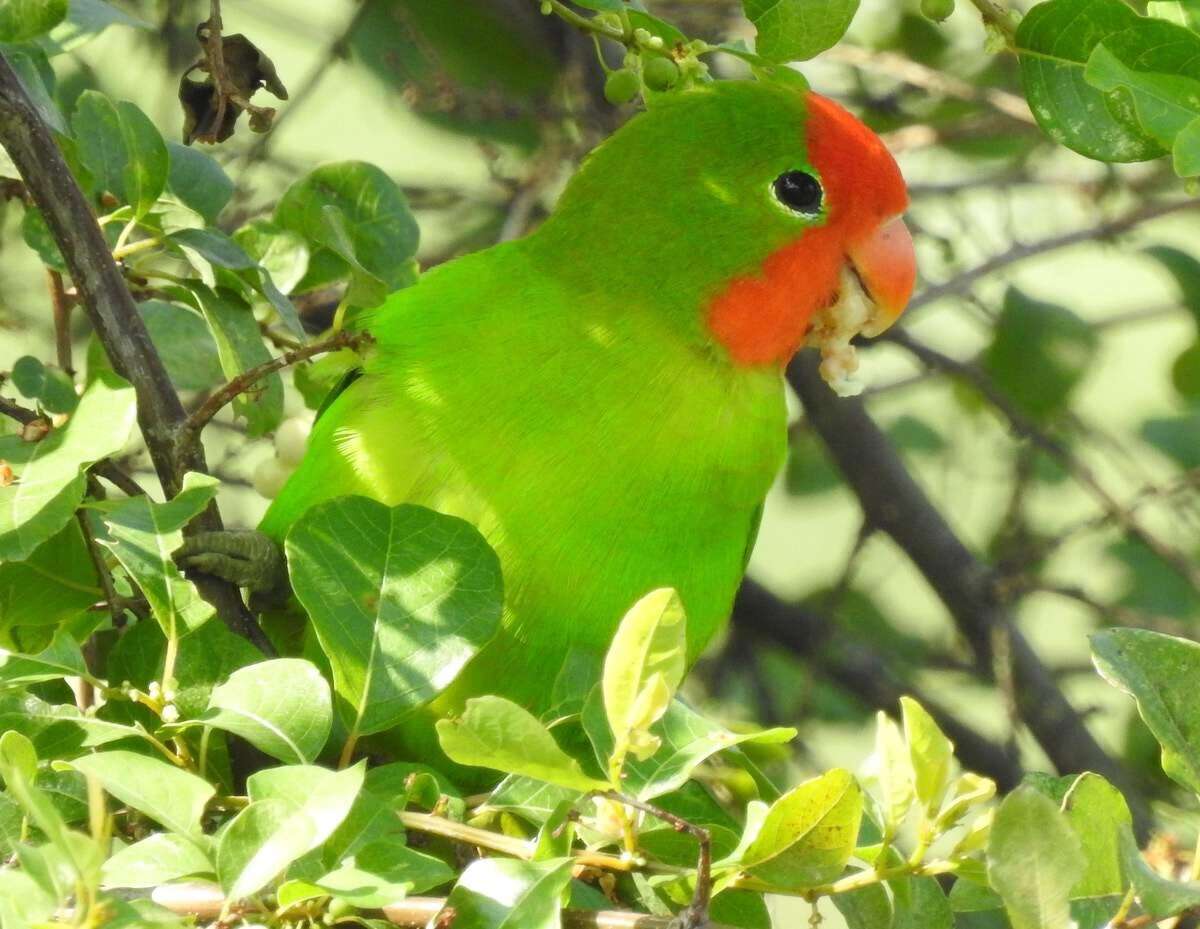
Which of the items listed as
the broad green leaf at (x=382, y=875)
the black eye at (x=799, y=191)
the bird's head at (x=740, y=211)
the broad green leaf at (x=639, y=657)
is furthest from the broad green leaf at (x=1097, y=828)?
the black eye at (x=799, y=191)

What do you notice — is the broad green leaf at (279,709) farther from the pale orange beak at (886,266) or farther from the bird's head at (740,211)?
the pale orange beak at (886,266)

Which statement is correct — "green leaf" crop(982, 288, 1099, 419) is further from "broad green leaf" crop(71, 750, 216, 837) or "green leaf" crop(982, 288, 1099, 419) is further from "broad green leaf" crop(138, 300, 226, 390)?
"broad green leaf" crop(71, 750, 216, 837)

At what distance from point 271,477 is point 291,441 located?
0.06 metres

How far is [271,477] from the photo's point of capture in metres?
1.73

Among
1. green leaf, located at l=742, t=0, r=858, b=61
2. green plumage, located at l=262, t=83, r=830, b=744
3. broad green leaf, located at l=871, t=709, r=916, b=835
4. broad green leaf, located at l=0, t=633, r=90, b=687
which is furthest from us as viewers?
green plumage, located at l=262, t=83, r=830, b=744

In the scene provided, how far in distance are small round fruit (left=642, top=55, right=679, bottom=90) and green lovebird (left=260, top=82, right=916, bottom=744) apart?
0.29 meters

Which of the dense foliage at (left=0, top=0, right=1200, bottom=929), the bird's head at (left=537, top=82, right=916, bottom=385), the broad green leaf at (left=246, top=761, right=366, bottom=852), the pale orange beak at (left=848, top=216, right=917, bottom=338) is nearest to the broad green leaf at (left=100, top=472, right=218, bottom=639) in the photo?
the dense foliage at (left=0, top=0, right=1200, bottom=929)

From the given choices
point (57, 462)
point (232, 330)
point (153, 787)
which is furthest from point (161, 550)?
point (232, 330)

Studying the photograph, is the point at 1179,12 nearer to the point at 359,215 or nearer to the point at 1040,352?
the point at 359,215

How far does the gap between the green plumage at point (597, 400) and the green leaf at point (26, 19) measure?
51 cm

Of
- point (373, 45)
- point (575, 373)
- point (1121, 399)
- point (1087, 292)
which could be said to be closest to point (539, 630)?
point (575, 373)

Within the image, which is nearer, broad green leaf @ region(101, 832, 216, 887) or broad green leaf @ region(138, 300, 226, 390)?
broad green leaf @ region(101, 832, 216, 887)

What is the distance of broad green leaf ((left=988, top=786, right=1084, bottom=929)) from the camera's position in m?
0.82

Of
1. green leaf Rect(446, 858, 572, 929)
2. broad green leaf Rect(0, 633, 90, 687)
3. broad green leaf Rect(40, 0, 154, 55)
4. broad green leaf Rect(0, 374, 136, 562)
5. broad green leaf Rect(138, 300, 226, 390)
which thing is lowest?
broad green leaf Rect(138, 300, 226, 390)
